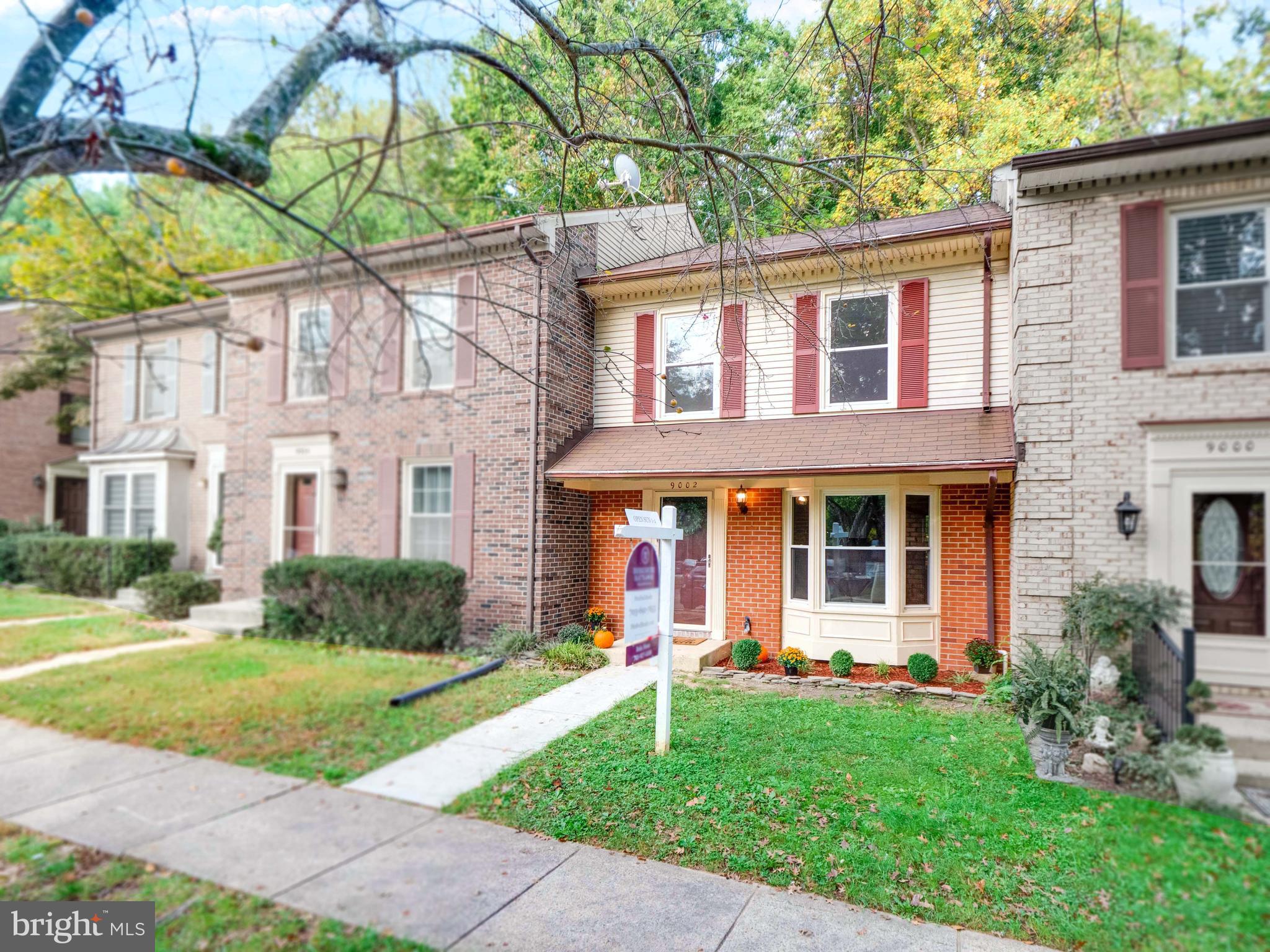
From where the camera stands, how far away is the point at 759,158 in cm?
302

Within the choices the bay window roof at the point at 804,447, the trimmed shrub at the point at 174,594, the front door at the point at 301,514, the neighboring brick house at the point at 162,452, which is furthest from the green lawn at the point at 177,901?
the neighboring brick house at the point at 162,452

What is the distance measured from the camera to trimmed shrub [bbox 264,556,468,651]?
187 inches

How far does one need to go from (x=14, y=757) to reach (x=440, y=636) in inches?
127

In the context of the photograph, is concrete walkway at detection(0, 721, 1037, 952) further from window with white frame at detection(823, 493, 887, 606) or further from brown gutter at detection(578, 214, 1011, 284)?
window with white frame at detection(823, 493, 887, 606)

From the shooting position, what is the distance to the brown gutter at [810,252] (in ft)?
13.1

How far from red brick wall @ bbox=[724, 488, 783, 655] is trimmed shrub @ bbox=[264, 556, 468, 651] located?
11.0ft

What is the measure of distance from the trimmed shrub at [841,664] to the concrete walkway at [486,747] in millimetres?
2032

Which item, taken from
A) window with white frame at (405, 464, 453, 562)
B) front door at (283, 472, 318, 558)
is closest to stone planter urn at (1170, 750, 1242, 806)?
window with white frame at (405, 464, 453, 562)

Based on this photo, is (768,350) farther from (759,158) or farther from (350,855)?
(350,855)

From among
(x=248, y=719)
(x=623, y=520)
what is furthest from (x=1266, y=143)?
(x=623, y=520)

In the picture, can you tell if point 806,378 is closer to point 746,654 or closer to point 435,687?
point 746,654

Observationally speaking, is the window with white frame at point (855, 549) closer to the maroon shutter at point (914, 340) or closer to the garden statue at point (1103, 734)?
the maroon shutter at point (914, 340)

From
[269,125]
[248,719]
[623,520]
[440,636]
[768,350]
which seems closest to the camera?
[269,125]

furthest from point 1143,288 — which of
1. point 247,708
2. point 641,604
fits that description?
point 247,708
